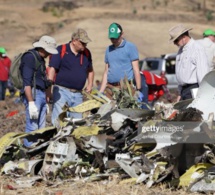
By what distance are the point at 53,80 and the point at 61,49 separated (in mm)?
410

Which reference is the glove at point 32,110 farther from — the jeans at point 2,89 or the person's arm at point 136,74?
the jeans at point 2,89

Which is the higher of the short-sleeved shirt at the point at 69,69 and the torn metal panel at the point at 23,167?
the short-sleeved shirt at the point at 69,69

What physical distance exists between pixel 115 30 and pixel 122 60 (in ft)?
1.48


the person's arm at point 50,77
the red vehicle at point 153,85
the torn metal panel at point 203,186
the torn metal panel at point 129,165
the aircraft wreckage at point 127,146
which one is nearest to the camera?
the torn metal panel at point 203,186

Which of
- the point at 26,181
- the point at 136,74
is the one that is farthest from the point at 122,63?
the point at 26,181

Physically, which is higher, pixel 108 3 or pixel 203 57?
pixel 203 57

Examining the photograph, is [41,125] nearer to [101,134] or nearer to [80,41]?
[80,41]

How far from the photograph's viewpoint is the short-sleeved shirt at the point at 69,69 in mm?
9750

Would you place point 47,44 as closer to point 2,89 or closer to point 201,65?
point 201,65

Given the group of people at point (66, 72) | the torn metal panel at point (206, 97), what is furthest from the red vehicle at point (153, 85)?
the torn metal panel at point (206, 97)

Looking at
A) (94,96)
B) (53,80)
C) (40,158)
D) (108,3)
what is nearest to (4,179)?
(40,158)

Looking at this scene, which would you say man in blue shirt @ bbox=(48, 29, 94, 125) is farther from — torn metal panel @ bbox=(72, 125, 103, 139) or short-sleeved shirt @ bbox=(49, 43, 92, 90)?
torn metal panel @ bbox=(72, 125, 103, 139)

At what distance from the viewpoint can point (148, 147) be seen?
7398mm

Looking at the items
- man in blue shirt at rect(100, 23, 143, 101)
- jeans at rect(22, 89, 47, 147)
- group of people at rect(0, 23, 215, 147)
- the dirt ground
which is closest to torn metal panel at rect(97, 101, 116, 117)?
group of people at rect(0, 23, 215, 147)
